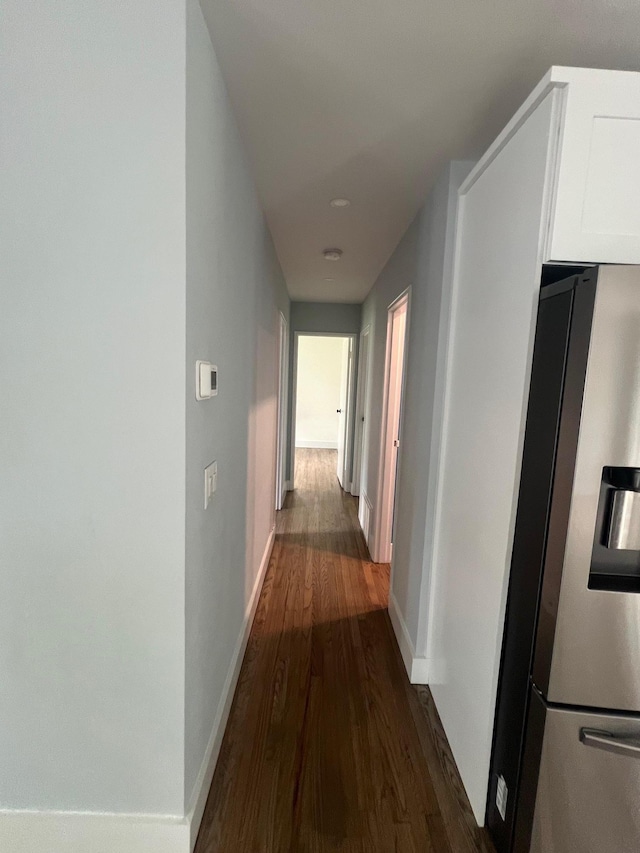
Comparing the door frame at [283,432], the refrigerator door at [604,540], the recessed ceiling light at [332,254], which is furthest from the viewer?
the door frame at [283,432]

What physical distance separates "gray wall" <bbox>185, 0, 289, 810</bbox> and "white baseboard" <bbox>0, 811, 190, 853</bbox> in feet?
0.32

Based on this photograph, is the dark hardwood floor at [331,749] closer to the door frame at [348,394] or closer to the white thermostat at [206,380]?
the white thermostat at [206,380]

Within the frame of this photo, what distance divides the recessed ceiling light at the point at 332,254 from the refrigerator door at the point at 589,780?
2.80 meters

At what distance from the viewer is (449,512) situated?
1732 millimetres

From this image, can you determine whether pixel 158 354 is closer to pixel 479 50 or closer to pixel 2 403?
pixel 2 403

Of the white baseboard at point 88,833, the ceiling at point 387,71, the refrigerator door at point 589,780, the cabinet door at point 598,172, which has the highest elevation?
the ceiling at point 387,71

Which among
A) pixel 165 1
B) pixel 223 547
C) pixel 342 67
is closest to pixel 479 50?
pixel 342 67

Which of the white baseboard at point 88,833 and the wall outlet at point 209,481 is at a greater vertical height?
the wall outlet at point 209,481

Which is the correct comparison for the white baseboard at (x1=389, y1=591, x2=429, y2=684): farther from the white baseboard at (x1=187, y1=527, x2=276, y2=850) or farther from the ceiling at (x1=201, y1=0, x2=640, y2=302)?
the ceiling at (x1=201, y1=0, x2=640, y2=302)

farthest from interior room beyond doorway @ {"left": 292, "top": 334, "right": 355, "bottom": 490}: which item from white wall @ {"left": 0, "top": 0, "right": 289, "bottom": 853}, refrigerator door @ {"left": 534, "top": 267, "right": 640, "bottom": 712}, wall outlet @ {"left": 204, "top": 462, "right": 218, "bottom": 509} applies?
refrigerator door @ {"left": 534, "top": 267, "right": 640, "bottom": 712}

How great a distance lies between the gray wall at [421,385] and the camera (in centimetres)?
182

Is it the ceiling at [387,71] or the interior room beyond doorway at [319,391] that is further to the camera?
the interior room beyond doorway at [319,391]

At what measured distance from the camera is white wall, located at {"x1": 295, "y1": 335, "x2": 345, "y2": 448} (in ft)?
25.7

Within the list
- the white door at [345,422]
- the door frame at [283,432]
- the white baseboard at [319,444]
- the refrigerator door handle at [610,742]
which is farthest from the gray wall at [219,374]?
the white baseboard at [319,444]
